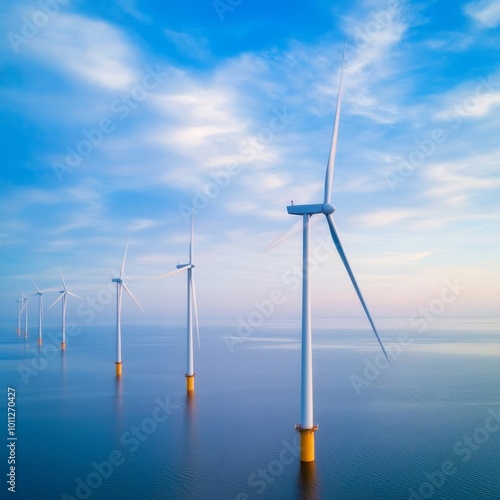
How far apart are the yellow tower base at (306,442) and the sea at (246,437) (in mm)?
743

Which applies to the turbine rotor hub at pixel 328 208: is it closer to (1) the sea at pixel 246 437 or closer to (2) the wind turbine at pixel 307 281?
(2) the wind turbine at pixel 307 281

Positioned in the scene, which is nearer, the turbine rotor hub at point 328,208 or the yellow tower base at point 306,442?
the turbine rotor hub at point 328,208

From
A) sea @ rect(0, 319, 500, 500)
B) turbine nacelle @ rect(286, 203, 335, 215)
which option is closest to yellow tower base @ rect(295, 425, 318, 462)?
sea @ rect(0, 319, 500, 500)

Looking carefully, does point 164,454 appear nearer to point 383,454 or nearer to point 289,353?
point 383,454

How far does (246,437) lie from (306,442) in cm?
970

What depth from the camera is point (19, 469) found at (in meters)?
31.9

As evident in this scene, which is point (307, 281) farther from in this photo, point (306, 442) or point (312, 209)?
point (306, 442)

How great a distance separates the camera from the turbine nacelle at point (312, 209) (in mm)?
28453

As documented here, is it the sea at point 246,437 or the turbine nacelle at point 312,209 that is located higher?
the turbine nacelle at point 312,209

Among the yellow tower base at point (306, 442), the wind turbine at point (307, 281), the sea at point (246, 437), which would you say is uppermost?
the wind turbine at point (307, 281)

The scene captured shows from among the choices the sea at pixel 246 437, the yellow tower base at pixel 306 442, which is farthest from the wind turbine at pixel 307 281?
the sea at pixel 246 437

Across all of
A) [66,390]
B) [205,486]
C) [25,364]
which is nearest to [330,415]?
[205,486]

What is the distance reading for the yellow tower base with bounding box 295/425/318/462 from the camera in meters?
28.9

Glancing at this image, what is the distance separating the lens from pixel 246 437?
38188mm
